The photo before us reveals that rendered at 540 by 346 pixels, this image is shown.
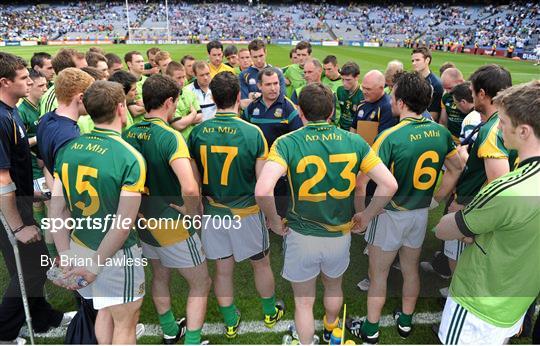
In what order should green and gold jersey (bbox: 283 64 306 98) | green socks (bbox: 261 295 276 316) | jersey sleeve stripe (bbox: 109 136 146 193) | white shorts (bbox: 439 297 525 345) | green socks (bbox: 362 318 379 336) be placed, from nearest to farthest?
white shorts (bbox: 439 297 525 345) → jersey sleeve stripe (bbox: 109 136 146 193) → green socks (bbox: 362 318 379 336) → green socks (bbox: 261 295 276 316) → green and gold jersey (bbox: 283 64 306 98)

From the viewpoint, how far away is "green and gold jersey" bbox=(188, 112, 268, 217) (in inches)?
123

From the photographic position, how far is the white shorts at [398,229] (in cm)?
319

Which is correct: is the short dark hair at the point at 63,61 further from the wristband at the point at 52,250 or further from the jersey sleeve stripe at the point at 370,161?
the jersey sleeve stripe at the point at 370,161

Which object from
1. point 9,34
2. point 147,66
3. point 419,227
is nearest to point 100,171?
point 419,227

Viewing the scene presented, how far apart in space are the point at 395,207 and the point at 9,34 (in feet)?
190

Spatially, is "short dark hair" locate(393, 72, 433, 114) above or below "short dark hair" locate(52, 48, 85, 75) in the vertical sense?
above

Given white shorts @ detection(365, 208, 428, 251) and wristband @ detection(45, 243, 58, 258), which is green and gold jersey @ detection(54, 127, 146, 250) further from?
white shorts @ detection(365, 208, 428, 251)

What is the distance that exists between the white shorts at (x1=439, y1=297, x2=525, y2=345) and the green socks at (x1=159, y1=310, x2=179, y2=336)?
2.35 metres

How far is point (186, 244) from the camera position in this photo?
10.3 ft

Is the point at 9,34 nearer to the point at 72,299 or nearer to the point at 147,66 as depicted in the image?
the point at 147,66

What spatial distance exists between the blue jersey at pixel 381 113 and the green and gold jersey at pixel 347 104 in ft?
2.88

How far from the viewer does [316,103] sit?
2.73 meters

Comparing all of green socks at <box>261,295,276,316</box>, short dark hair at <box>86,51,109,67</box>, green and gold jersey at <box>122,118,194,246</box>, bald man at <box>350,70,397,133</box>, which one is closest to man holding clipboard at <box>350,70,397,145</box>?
bald man at <box>350,70,397,133</box>

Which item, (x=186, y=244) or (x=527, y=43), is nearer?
(x=186, y=244)
